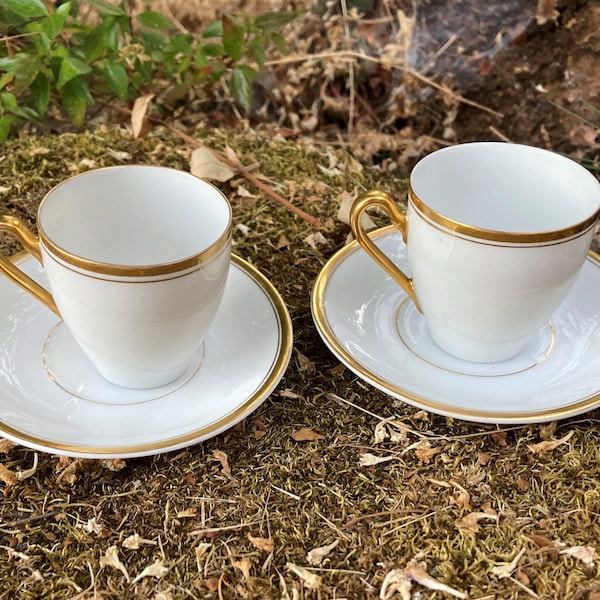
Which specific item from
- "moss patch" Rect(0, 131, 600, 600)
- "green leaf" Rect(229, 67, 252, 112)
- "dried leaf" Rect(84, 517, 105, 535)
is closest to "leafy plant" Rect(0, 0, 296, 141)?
"green leaf" Rect(229, 67, 252, 112)

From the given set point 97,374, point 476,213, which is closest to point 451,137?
point 476,213

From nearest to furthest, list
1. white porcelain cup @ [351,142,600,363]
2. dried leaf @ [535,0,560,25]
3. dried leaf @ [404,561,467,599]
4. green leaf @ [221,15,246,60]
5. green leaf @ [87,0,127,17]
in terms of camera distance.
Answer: dried leaf @ [404,561,467,599], white porcelain cup @ [351,142,600,363], green leaf @ [87,0,127,17], green leaf @ [221,15,246,60], dried leaf @ [535,0,560,25]

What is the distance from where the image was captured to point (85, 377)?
3.29 feet

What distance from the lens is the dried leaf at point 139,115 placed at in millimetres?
1646

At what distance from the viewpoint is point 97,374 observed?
101 centimetres

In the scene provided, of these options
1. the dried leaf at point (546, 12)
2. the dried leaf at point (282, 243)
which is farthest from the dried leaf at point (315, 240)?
the dried leaf at point (546, 12)

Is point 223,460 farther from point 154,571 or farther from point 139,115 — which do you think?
point 139,115

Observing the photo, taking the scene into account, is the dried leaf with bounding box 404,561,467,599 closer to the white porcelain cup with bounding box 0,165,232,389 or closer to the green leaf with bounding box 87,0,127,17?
the white porcelain cup with bounding box 0,165,232,389

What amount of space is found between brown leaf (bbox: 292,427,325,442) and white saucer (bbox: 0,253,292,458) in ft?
0.35

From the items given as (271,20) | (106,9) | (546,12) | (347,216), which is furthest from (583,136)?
(106,9)

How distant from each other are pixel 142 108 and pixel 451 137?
80cm

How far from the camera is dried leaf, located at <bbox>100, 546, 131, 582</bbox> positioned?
847 mm

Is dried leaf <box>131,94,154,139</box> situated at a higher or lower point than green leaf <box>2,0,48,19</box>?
lower

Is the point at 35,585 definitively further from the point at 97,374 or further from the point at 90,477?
the point at 97,374
